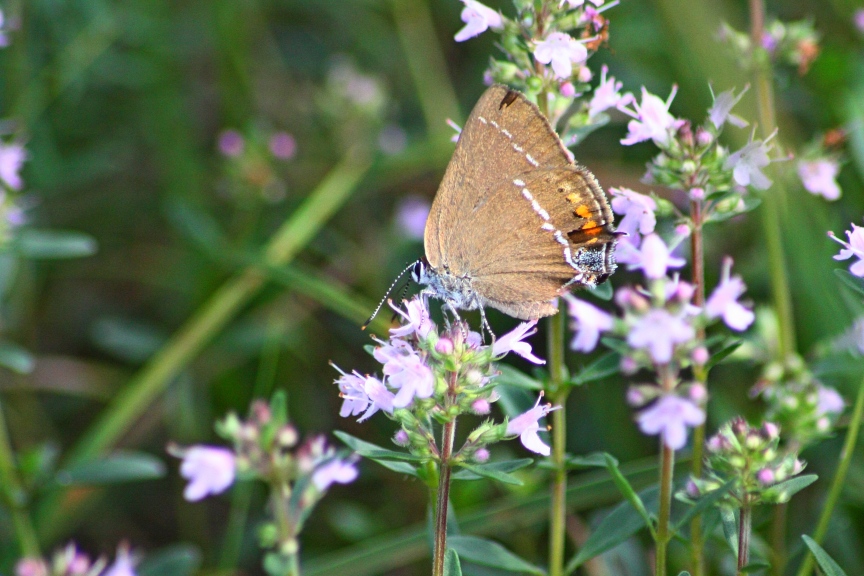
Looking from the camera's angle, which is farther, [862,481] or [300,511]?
[862,481]

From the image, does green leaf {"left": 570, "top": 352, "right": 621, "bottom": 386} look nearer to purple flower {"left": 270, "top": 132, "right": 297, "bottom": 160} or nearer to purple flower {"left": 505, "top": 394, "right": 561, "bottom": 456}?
purple flower {"left": 505, "top": 394, "right": 561, "bottom": 456}

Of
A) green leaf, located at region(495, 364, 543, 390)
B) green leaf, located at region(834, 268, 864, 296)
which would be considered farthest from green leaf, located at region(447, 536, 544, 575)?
green leaf, located at region(834, 268, 864, 296)

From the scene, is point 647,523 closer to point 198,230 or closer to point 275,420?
point 275,420

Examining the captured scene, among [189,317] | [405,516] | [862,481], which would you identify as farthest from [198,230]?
[862,481]

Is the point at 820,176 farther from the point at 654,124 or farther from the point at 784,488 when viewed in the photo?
the point at 784,488


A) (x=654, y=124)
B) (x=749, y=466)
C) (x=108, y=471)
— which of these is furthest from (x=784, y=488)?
(x=108, y=471)
